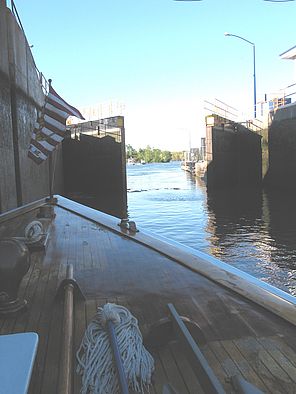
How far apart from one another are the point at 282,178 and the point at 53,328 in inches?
840

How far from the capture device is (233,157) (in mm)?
27625

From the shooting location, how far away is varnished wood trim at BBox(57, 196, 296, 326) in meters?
2.79

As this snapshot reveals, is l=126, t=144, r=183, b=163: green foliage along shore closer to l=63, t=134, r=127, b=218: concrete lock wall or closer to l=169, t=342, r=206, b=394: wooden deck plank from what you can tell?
l=63, t=134, r=127, b=218: concrete lock wall

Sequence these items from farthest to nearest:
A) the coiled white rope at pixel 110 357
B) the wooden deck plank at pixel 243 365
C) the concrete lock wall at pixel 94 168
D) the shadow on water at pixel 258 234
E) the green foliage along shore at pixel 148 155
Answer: the green foliage along shore at pixel 148 155
the concrete lock wall at pixel 94 168
the shadow on water at pixel 258 234
the wooden deck plank at pixel 243 365
the coiled white rope at pixel 110 357

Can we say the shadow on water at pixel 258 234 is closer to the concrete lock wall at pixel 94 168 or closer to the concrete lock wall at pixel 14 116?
the concrete lock wall at pixel 14 116

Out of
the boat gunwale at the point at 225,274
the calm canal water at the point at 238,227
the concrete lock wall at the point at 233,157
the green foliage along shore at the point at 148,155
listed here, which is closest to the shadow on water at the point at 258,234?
the calm canal water at the point at 238,227

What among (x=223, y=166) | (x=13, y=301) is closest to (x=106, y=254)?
(x=13, y=301)

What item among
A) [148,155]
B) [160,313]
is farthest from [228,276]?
[148,155]

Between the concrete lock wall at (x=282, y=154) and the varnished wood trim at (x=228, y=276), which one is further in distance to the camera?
the concrete lock wall at (x=282, y=154)

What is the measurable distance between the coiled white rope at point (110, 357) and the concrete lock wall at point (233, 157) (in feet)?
79.5

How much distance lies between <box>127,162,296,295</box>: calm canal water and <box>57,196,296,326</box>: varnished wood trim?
3.23 metres

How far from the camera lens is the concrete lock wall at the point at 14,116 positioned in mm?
8945

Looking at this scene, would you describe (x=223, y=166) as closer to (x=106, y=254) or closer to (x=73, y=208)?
(x=73, y=208)

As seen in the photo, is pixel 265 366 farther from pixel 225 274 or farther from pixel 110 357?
pixel 225 274
